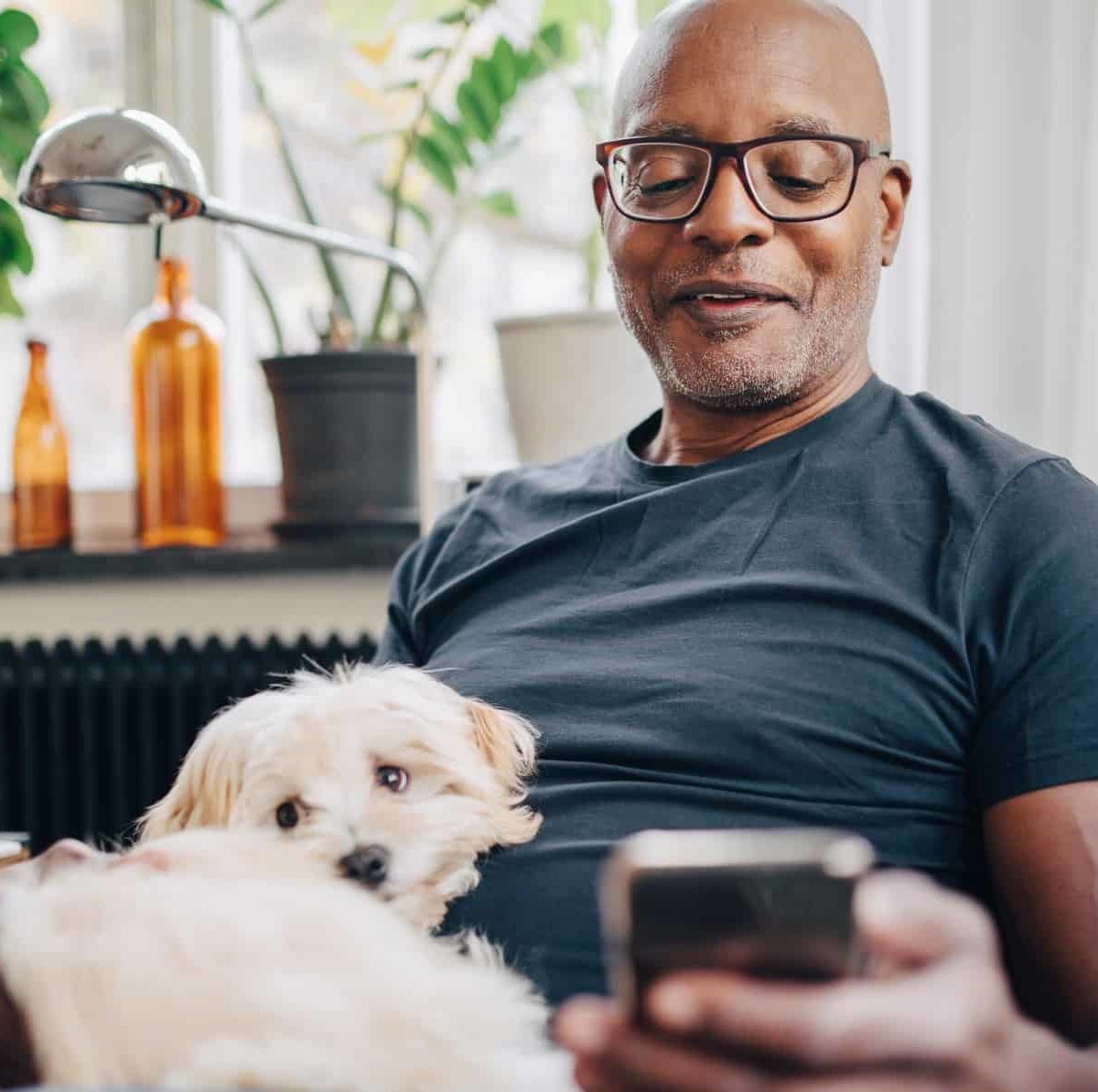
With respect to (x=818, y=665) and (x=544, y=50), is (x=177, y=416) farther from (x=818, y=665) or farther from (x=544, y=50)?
(x=818, y=665)

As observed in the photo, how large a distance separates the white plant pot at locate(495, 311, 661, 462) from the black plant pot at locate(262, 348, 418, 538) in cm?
31

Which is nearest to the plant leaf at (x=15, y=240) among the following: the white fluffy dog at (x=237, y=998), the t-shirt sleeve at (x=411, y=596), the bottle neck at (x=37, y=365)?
the bottle neck at (x=37, y=365)

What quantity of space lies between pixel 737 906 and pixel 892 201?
1.10 m

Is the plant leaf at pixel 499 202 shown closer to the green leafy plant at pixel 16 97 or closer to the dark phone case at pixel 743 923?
the green leafy plant at pixel 16 97

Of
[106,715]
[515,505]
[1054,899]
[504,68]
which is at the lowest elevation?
[106,715]

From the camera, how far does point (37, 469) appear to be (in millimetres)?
2525

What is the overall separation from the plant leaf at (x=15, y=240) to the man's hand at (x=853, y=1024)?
2215 mm

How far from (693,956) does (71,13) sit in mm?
2725

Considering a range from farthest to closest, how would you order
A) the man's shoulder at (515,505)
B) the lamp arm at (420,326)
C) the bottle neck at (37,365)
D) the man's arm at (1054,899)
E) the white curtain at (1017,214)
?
1. the bottle neck at (37,365)
2. the lamp arm at (420,326)
3. the white curtain at (1017,214)
4. the man's shoulder at (515,505)
5. the man's arm at (1054,899)

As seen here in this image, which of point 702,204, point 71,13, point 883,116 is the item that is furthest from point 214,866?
point 71,13

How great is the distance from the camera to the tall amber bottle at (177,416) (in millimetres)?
2439

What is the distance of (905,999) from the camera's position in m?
0.57

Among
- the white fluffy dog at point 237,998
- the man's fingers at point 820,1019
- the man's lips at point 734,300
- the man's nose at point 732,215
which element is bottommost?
the white fluffy dog at point 237,998

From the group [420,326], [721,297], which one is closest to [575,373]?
[420,326]
